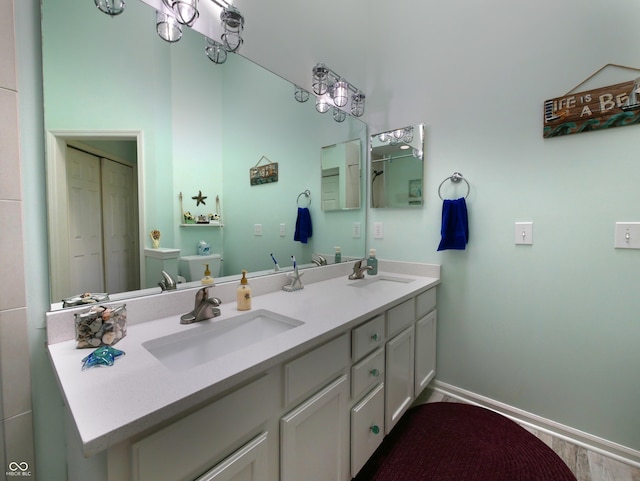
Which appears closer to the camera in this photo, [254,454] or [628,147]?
[254,454]

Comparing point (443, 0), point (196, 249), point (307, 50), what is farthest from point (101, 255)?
point (443, 0)

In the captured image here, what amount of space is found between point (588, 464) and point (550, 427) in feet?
0.68

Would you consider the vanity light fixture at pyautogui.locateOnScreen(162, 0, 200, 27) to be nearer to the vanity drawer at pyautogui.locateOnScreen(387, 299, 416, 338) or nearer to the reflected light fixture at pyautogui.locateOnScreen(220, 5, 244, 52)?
the reflected light fixture at pyautogui.locateOnScreen(220, 5, 244, 52)

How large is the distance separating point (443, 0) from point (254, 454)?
8.55 ft

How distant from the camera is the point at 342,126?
6.77 feet

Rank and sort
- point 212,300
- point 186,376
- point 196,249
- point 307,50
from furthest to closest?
point 307,50 → point 196,249 → point 212,300 → point 186,376

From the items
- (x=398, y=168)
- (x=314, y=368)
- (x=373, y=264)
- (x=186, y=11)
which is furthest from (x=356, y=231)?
(x=186, y=11)

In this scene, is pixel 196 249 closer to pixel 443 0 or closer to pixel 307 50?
pixel 307 50

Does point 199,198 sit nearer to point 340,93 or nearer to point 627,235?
point 340,93

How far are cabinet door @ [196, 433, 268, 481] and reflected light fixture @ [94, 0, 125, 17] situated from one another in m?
1.47

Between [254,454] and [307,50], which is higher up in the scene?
[307,50]

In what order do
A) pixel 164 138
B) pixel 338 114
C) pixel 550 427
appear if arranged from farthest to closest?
1. pixel 338 114
2. pixel 550 427
3. pixel 164 138

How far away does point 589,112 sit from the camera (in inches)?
54.6

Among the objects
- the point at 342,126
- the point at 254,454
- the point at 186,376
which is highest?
the point at 342,126
